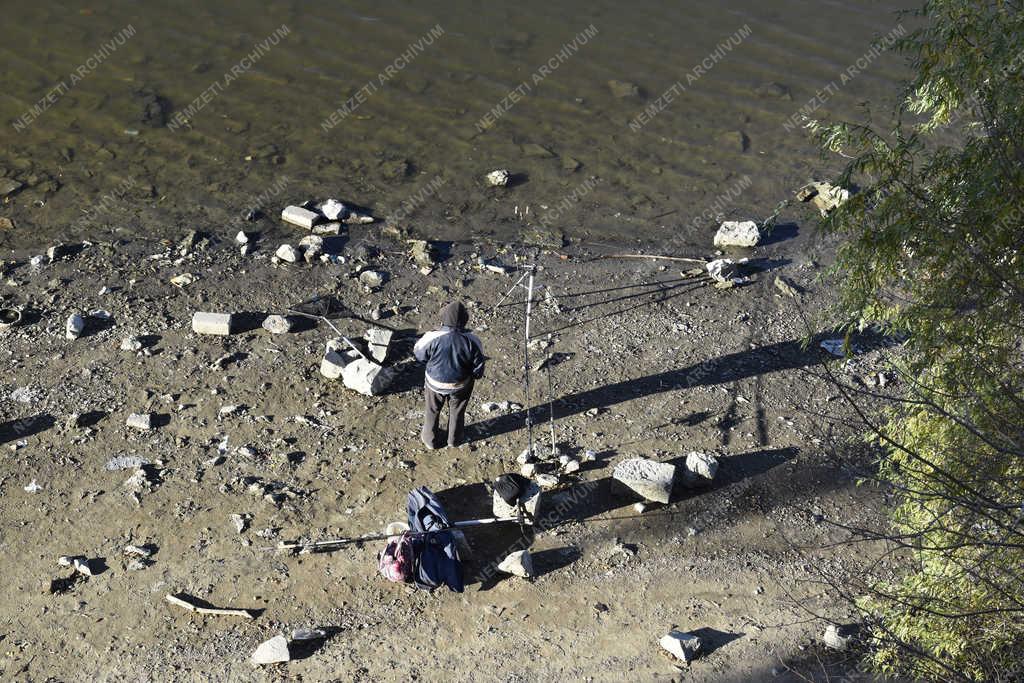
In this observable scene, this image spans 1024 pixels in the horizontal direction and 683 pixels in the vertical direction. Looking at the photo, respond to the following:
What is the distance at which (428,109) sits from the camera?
54.4ft

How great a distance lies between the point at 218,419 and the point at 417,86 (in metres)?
9.28

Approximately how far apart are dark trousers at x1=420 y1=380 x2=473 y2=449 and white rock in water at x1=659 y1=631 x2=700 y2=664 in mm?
2908

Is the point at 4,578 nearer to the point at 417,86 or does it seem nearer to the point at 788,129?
the point at 417,86

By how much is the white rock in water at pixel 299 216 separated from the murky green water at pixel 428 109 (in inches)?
31.0

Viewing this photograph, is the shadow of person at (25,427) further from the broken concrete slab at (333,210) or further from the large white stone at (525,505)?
the broken concrete slab at (333,210)

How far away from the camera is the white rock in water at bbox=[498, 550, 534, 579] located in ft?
27.2

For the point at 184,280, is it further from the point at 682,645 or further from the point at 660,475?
the point at 682,645

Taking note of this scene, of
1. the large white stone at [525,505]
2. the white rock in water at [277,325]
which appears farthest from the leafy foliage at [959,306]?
the white rock in water at [277,325]

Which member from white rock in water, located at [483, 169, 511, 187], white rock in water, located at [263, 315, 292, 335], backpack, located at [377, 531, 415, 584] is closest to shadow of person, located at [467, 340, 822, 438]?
backpack, located at [377, 531, 415, 584]

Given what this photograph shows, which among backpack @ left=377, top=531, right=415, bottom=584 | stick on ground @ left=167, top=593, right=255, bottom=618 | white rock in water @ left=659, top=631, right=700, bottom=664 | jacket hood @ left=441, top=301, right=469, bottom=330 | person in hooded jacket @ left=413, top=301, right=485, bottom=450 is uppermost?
jacket hood @ left=441, top=301, right=469, bottom=330

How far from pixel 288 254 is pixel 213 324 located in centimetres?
175

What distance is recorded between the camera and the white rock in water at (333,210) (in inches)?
520

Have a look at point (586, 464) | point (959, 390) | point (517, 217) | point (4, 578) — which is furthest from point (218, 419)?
point (959, 390)

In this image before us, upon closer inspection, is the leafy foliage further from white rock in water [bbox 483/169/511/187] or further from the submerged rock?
the submerged rock
